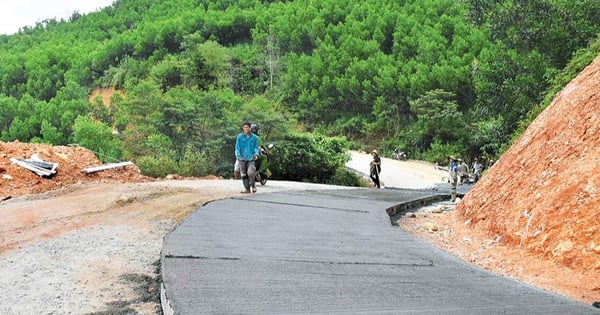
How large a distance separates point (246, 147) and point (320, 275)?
17.5 feet

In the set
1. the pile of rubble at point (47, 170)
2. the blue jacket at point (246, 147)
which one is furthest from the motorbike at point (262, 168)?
the pile of rubble at point (47, 170)

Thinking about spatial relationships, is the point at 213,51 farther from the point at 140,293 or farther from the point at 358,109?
the point at 140,293

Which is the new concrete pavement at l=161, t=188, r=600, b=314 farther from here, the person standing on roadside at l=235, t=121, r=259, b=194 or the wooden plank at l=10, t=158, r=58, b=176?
the wooden plank at l=10, t=158, r=58, b=176

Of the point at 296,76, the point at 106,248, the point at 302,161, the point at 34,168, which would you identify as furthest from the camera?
the point at 296,76

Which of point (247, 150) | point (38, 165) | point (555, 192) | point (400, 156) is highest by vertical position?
point (400, 156)

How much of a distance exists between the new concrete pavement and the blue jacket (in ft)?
9.22

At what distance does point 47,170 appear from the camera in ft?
39.3

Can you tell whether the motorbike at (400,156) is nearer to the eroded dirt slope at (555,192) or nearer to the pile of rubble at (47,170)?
the pile of rubble at (47,170)

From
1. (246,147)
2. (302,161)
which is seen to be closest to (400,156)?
(302,161)

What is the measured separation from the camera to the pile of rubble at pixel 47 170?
11.1m

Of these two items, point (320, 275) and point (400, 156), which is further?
point (400, 156)

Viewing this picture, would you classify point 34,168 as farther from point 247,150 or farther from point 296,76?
point 296,76

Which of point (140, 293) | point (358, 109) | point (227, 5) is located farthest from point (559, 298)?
point (227, 5)

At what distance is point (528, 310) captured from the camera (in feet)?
11.1
